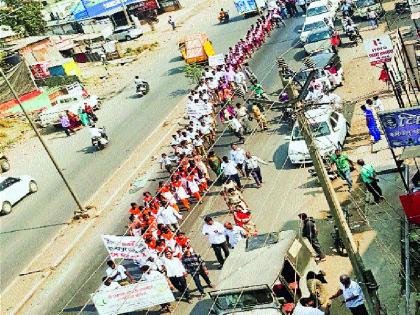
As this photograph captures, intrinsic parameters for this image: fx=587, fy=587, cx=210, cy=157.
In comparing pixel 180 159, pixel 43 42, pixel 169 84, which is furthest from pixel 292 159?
pixel 43 42

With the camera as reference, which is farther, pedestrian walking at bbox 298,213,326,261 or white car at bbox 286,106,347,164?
white car at bbox 286,106,347,164

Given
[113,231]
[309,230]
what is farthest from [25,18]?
[309,230]

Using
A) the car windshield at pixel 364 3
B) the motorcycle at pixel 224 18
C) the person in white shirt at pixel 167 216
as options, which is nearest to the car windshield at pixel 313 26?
the car windshield at pixel 364 3

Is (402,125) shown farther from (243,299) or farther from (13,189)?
(13,189)

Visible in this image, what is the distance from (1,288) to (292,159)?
11.2 metres

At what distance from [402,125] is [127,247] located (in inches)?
323

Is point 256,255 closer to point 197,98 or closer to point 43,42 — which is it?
point 197,98

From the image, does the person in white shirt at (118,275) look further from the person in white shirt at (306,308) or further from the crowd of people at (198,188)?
the person in white shirt at (306,308)

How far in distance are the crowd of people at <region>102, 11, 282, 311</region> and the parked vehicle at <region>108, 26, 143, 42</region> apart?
88.3 ft

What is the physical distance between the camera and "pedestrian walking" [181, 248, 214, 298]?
49.5ft

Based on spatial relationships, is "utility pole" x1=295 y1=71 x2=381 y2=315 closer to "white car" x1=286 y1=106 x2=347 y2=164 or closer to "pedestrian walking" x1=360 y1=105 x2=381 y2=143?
"white car" x1=286 y1=106 x2=347 y2=164

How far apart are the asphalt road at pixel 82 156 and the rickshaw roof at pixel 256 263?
34.7ft

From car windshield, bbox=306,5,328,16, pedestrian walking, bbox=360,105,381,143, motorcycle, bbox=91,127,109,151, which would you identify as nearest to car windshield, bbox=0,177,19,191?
motorcycle, bbox=91,127,109,151

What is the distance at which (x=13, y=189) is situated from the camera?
27.1 m
